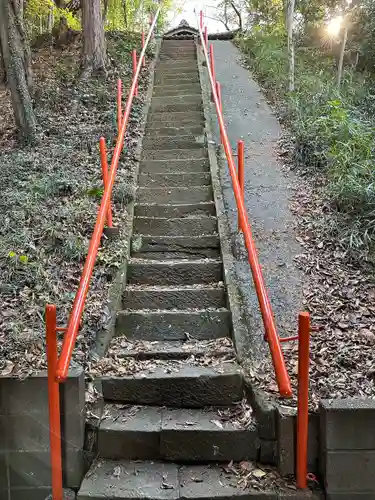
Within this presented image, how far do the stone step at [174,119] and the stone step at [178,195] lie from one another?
2.24 meters

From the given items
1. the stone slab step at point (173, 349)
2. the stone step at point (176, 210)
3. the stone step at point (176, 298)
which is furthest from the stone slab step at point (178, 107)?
the stone slab step at point (173, 349)

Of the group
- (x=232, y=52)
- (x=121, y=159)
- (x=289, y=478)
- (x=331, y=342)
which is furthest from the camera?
(x=232, y=52)

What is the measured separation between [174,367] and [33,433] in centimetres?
105

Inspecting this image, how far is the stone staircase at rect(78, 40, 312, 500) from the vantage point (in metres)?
2.78

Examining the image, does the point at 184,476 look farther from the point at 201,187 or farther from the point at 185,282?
the point at 201,187

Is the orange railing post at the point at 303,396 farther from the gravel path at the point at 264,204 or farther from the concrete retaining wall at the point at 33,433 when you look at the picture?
the concrete retaining wall at the point at 33,433

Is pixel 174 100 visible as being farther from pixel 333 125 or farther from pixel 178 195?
pixel 178 195

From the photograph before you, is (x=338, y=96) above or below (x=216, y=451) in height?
above

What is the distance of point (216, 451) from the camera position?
284 centimetres

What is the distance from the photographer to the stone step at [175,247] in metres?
4.75

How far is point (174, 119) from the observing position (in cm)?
798

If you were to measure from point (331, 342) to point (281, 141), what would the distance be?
4.48 m

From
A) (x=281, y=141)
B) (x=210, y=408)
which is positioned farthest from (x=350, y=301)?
(x=281, y=141)

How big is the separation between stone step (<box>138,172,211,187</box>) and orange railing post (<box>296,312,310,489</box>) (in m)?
3.75
